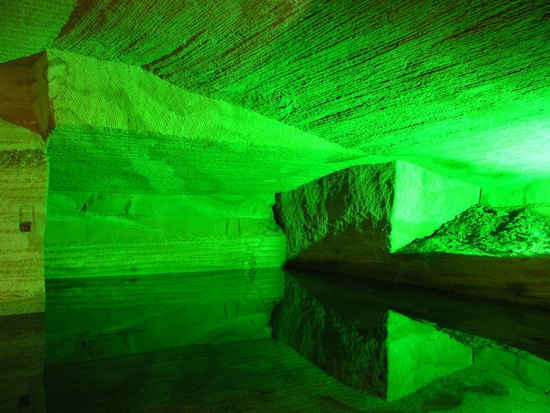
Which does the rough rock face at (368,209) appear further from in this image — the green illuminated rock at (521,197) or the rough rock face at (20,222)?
the rough rock face at (20,222)

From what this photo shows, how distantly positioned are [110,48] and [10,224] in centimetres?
127

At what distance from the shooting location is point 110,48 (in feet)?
7.04

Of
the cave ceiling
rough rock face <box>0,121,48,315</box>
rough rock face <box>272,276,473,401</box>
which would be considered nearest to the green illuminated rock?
the cave ceiling

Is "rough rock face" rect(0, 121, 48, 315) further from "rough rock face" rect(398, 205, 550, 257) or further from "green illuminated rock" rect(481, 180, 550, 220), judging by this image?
"green illuminated rock" rect(481, 180, 550, 220)

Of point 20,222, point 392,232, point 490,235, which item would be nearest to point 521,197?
point 490,235

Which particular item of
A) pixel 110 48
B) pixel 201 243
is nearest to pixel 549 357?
pixel 110 48

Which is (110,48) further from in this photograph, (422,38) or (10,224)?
(422,38)

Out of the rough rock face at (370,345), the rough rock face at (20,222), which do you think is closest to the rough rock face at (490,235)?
the rough rock face at (370,345)

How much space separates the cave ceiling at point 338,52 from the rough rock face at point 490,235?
3.14 feet

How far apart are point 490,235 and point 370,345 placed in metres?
2.56

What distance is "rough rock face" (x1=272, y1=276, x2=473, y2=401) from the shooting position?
1.54m

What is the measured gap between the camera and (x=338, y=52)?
6.58ft

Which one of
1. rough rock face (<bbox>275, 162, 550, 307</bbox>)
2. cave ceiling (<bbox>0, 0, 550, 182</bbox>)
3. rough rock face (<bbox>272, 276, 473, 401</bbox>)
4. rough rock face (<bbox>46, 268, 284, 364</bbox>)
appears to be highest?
cave ceiling (<bbox>0, 0, 550, 182</bbox>)

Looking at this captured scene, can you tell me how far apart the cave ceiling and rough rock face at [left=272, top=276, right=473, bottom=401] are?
1438 millimetres
